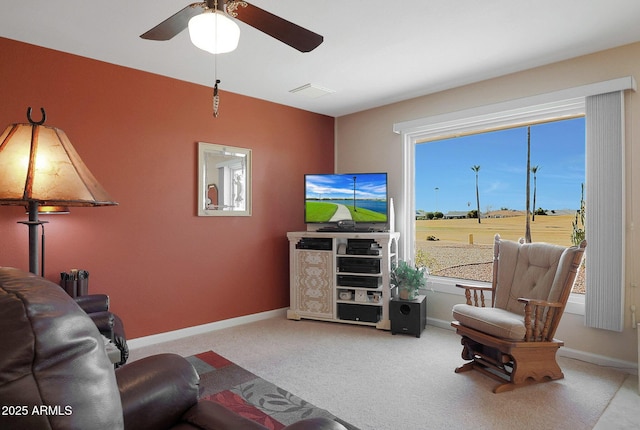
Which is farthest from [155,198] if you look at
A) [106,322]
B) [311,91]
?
[311,91]

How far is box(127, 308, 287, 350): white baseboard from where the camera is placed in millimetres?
3576

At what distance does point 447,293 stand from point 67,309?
3945 mm

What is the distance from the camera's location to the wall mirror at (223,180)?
4.04 m

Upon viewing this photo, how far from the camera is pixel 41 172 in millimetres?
1241

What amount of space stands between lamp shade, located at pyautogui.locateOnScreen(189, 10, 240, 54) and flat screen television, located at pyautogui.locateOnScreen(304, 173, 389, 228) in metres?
2.91

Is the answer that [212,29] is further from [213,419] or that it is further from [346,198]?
[346,198]

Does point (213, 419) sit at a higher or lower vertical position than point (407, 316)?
higher

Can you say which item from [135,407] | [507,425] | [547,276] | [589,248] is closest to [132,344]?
[135,407]

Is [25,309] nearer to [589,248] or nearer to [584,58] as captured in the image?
[589,248]

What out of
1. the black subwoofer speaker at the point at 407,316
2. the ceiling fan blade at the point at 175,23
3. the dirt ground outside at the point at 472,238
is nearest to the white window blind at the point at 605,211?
the dirt ground outside at the point at 472,238

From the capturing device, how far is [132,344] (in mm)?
3521

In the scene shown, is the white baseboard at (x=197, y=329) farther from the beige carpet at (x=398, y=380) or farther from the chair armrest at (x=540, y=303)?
the chair armrest at (x=540, y=303)

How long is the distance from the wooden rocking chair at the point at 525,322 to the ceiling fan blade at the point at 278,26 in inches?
87.4

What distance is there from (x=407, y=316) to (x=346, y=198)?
1.50 m
